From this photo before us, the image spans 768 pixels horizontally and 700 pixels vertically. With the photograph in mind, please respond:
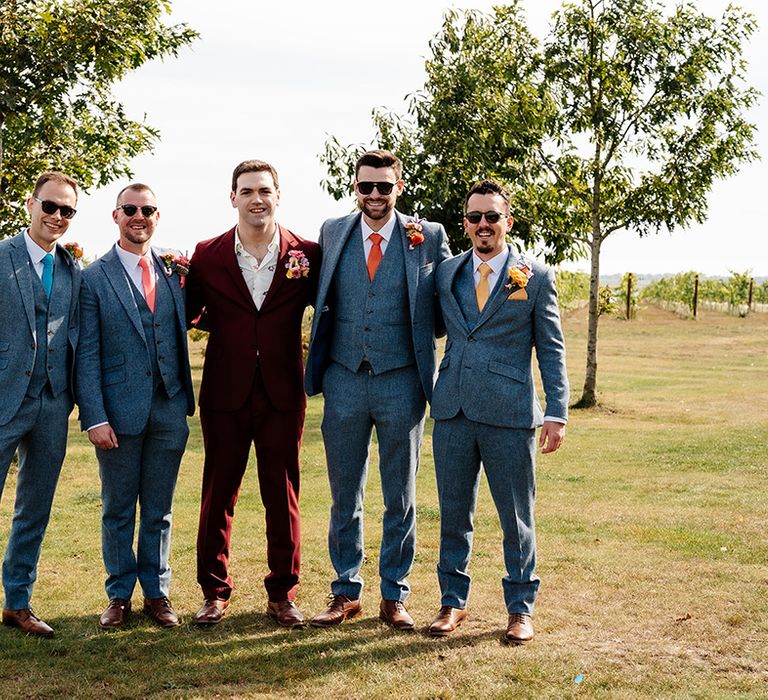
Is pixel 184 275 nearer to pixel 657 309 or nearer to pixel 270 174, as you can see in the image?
pixel 270 174

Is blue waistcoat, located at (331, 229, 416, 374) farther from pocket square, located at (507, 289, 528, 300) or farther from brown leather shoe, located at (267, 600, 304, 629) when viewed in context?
brown leather shoe, located at (267, 600, 304, 629)

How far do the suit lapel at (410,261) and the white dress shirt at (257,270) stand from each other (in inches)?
27.0

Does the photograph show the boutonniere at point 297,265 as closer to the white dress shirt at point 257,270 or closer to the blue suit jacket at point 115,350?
the white dress shirt at point 257,270

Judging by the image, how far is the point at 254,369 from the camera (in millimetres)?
5477

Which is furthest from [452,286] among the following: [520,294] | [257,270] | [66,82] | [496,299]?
[66,82]

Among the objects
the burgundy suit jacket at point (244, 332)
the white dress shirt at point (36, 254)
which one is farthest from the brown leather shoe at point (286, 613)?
the white dress shirt at point (36, 254)

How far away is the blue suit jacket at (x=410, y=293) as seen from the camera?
18.0ft

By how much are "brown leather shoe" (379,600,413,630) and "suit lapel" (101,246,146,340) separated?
2.01 m

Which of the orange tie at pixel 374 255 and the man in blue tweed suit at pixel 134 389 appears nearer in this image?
the man in blue tweed suit at pixel 134 389

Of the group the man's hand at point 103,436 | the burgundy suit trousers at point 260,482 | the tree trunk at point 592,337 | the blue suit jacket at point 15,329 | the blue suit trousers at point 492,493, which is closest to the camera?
the blue suit jacket at point 15,329

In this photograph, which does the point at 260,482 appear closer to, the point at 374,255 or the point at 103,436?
the point at 103,436

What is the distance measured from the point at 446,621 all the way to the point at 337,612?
619 mm

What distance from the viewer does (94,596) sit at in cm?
629

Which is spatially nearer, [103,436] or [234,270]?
[103,436]
